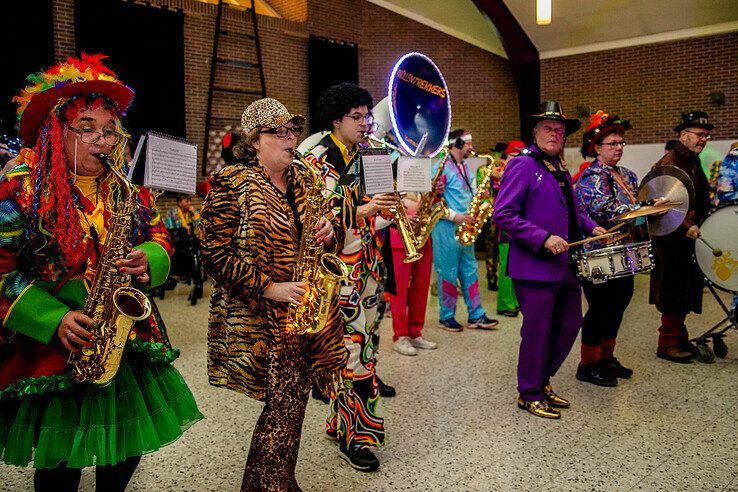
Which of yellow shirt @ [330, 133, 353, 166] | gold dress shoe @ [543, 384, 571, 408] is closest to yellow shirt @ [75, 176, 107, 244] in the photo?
yellow shirt @ [330, 133, 353, 166]

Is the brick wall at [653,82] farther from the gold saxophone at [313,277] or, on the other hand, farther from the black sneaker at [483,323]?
the gold saxophone at [313,277]

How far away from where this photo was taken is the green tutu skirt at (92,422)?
1.86 meters

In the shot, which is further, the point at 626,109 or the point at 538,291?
the point at 626,109

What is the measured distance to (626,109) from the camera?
11500mm

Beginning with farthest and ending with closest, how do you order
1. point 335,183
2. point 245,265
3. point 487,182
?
point 487,182, point 335,183, point 245,265

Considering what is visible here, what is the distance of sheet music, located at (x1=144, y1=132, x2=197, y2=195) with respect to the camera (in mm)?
1747

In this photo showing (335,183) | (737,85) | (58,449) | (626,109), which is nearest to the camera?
(58,449)

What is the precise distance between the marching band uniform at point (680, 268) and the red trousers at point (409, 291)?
73.0 inches

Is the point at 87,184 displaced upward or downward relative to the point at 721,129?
downward

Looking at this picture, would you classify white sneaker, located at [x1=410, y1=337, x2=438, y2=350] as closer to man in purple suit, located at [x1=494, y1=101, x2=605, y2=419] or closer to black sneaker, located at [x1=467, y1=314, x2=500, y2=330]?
black sneaker, located at [x1=467, y1=314, x2=500, y2=330]

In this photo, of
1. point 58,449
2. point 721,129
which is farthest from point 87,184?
point 721,129

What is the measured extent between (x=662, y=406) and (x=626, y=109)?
30.2 feet

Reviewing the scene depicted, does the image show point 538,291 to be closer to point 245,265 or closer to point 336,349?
point 336,349

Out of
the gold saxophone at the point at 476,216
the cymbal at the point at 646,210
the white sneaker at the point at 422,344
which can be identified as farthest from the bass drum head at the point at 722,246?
the white sneaker at the point at 422,344
